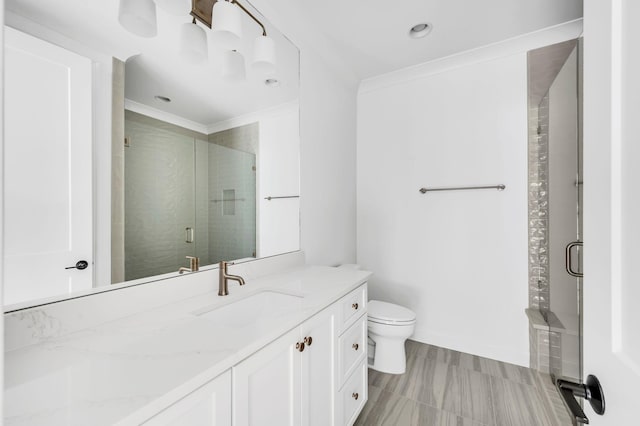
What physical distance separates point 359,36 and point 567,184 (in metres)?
1.73

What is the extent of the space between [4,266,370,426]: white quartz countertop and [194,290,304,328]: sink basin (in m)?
0.03

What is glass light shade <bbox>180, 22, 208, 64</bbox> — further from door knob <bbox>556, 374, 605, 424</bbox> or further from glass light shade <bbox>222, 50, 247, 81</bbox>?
door knob <bbox>556, 374, 605, 424</bbox>

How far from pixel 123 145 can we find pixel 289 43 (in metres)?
1.32

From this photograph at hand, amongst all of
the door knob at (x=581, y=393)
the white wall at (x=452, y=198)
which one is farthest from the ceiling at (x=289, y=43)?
the door knob at (x=581, y=393)

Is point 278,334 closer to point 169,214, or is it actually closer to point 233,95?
point 169,214

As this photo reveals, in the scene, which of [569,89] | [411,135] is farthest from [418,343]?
[569,89]

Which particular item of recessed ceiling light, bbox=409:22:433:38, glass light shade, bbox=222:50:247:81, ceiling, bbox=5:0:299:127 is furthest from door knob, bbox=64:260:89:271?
recessed ceiling light, bbox=409:22:433:38

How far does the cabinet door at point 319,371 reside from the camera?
3.42ft

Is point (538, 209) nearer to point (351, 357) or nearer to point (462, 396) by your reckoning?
point (462, 396)

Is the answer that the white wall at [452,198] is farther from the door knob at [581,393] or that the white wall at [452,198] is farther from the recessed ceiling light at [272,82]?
the door knob at [581,393]

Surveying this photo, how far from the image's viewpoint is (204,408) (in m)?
0.64

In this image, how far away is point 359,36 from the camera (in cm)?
205
